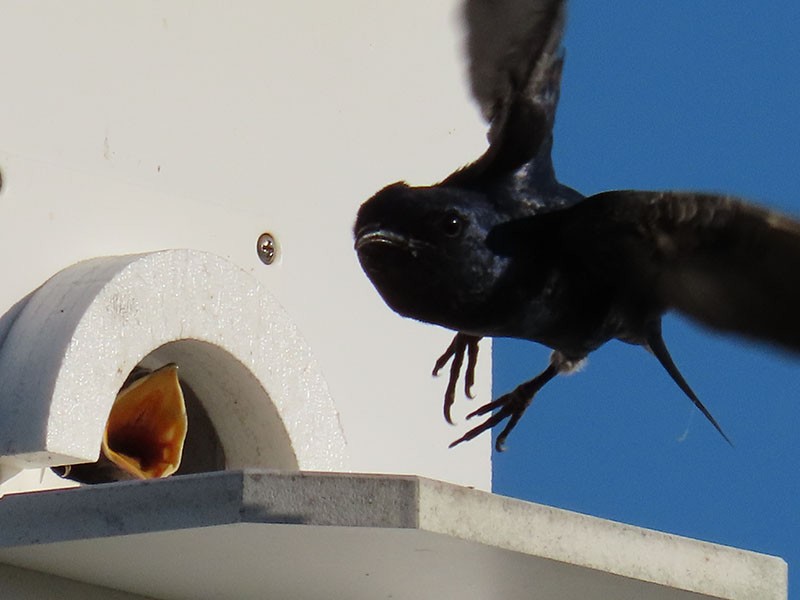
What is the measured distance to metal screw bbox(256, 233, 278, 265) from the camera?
3289 mm

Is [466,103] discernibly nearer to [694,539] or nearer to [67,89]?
[67,89]

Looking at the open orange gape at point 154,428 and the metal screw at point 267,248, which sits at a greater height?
the metal screw at point 267,248

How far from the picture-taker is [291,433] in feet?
10.5

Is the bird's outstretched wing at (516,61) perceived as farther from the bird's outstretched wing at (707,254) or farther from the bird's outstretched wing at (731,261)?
the bird's outstretched wing at (731,261)

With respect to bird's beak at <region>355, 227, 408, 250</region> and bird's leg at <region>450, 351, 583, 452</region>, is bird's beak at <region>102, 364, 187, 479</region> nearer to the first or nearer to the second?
bird's leg at <region>450, 351, 583, 452</region>

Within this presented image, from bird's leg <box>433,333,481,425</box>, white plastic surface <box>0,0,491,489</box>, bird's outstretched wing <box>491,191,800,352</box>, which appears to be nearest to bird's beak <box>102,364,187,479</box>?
white plastic surface <box>0,0,491,489</box>

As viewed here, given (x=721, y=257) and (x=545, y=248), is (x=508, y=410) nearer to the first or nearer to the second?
(x=545, y=248)

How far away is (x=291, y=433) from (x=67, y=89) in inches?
24.4

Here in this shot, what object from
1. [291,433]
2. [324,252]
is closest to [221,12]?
[324,252]

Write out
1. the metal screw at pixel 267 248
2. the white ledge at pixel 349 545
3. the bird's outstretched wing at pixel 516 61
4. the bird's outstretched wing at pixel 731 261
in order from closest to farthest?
the white ledge at pixel 349 545 → the bird's outstretched wing at pixel 731 261 → the bird's outstretched wing at pixel 516 61 → the metal screw at pixel 267 248

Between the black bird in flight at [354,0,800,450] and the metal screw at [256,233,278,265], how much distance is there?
415 millimetres

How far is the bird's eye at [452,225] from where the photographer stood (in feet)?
8.66

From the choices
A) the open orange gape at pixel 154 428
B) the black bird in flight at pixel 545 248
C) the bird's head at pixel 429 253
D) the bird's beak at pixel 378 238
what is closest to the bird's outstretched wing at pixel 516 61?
the black bird in flight at pixel 545 248

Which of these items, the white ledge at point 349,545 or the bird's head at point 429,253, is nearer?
the white ledge at point 349,545
